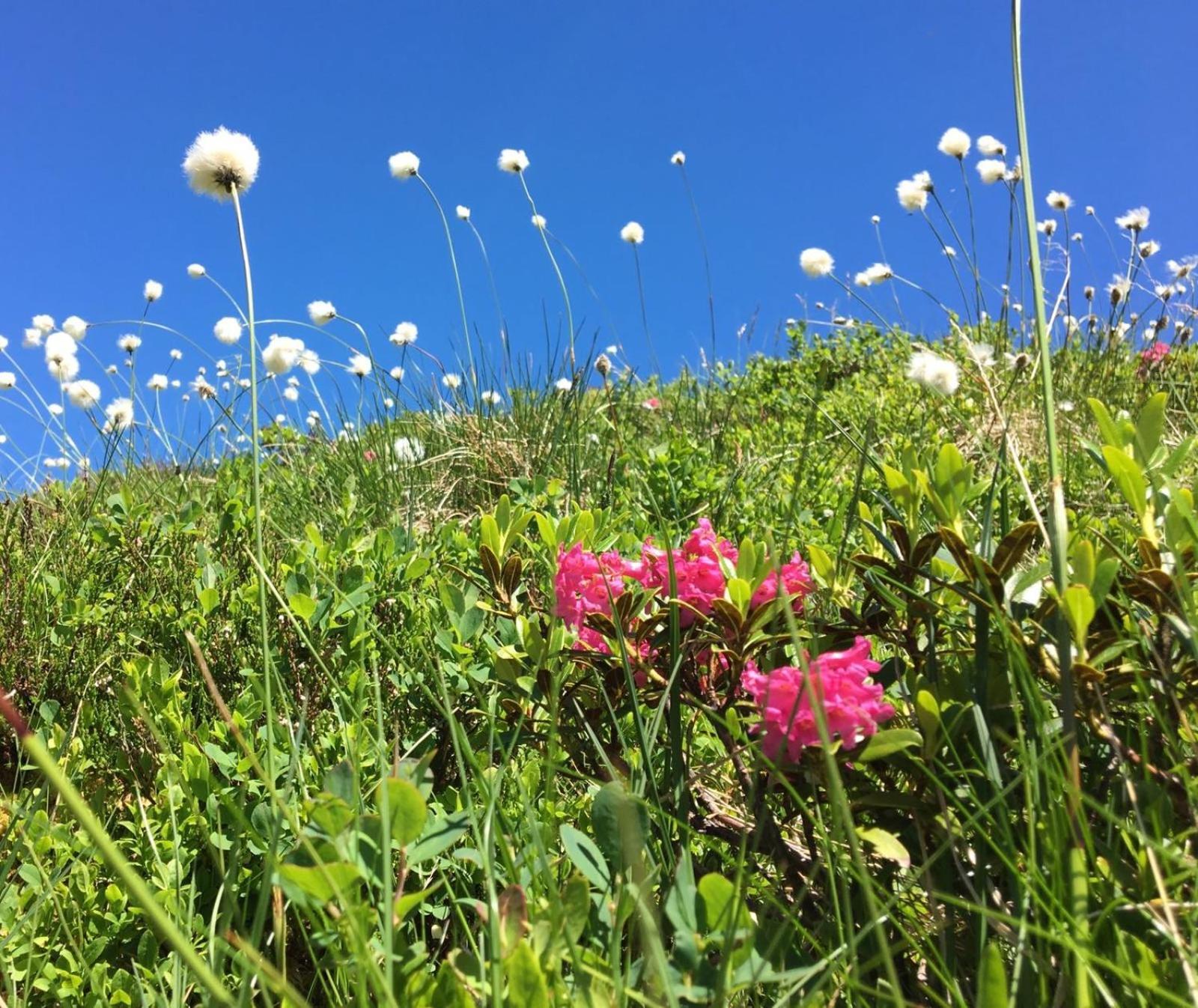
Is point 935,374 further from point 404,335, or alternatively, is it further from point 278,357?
point 404,335

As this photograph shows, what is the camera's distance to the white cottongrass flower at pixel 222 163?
56.2 inches

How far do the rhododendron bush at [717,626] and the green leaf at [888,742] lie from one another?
12mm

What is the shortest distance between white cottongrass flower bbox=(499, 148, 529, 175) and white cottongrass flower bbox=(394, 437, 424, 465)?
175 centimetres

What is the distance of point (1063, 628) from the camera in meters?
0.79

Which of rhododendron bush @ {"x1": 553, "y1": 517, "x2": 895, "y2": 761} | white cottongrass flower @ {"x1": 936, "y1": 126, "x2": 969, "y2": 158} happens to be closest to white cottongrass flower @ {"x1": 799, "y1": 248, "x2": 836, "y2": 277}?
white cottongrass flower @ {"x1": 936, "y1": 126, "x2": 969, "y2": 158}

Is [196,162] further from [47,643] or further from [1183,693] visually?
[1183,693]

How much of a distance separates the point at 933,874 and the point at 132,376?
4431mm

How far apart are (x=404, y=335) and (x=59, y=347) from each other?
1.73 metres

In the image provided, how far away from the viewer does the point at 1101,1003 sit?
774mm

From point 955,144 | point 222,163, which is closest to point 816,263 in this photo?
point 955,144

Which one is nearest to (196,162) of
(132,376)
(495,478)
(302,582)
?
(302,582)

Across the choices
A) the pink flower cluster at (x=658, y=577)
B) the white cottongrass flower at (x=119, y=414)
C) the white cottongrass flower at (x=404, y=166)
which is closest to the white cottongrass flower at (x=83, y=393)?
the white cottongrass flower at (x=119, y=414)

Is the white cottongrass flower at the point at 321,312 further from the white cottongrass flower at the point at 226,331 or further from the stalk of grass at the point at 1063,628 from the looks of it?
the stalk of grass at the point at 1063,628

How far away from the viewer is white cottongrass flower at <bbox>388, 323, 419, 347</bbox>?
482 cm
